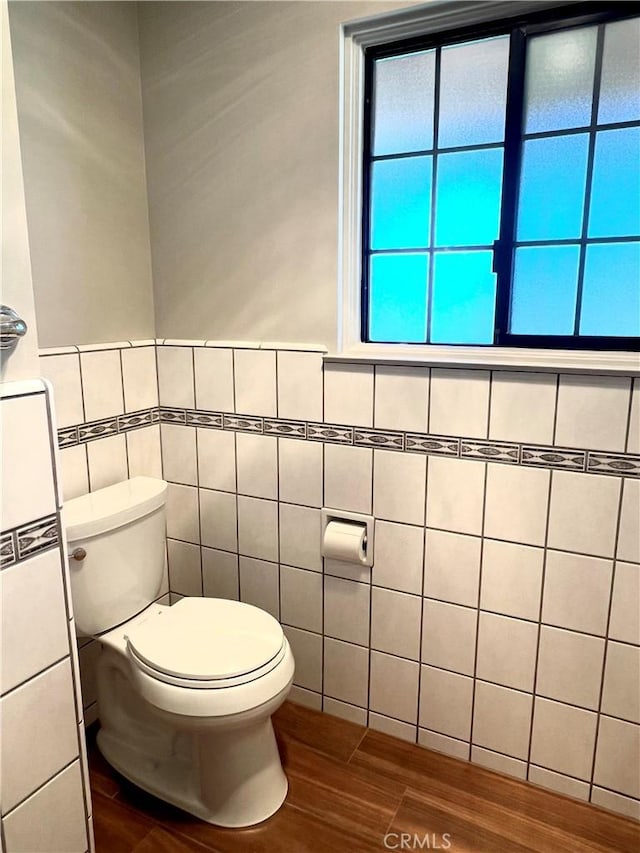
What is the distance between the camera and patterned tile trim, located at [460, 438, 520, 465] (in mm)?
1580

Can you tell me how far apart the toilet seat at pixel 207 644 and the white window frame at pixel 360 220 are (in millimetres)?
803

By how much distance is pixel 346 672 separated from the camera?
1.93 m

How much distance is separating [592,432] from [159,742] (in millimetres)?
1479

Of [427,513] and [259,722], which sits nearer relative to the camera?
[259,722]

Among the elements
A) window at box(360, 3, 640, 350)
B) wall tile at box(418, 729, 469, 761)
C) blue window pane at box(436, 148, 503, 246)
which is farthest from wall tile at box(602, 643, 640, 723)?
blue window pane at box(436, 148, 503, 246)

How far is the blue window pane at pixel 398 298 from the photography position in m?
1.78

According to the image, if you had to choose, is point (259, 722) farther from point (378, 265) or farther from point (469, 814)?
point (378, 265)

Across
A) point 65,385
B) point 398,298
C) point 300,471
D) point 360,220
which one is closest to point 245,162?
point 360,220

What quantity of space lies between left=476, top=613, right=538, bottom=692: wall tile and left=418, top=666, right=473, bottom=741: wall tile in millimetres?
80

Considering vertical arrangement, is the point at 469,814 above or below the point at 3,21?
below

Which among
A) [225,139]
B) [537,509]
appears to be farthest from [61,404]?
[537,509]

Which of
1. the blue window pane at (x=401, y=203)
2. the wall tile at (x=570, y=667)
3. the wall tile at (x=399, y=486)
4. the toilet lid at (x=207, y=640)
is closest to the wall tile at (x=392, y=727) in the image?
the wall tile at (x=570, y=667)

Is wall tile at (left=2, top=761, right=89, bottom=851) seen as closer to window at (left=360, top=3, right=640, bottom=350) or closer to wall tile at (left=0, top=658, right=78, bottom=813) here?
wall tile at (left=0, top=658, right=78, bottom=813)

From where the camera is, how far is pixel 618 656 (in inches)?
60.4
